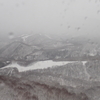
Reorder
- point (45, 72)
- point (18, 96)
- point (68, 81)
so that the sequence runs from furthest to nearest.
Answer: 1. point (45, 72)
2. point (68, 81)
3. point (18, 96)

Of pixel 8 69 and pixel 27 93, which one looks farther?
pixel 8 69

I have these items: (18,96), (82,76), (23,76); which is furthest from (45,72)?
(18,96)

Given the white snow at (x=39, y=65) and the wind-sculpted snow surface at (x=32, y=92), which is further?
the white snow at (x=39, y=65)

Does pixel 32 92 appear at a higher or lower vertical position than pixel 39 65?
higher

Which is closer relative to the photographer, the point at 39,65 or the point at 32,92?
the point at 32,92

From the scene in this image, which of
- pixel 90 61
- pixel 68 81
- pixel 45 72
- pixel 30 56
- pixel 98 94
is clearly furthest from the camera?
pixel 30 56

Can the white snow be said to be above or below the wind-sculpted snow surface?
below

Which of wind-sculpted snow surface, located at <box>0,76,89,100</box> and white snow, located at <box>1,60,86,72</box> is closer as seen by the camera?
wind-sculpted snow surface, located at <box>0,76,89,100</box>

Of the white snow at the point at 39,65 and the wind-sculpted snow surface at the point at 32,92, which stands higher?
the wind-sculpted snow surface at the point at 32,92

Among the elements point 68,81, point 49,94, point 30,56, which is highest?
point 49,94

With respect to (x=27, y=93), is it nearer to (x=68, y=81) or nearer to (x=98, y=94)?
(x=68, y=81)

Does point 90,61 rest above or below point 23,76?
below
